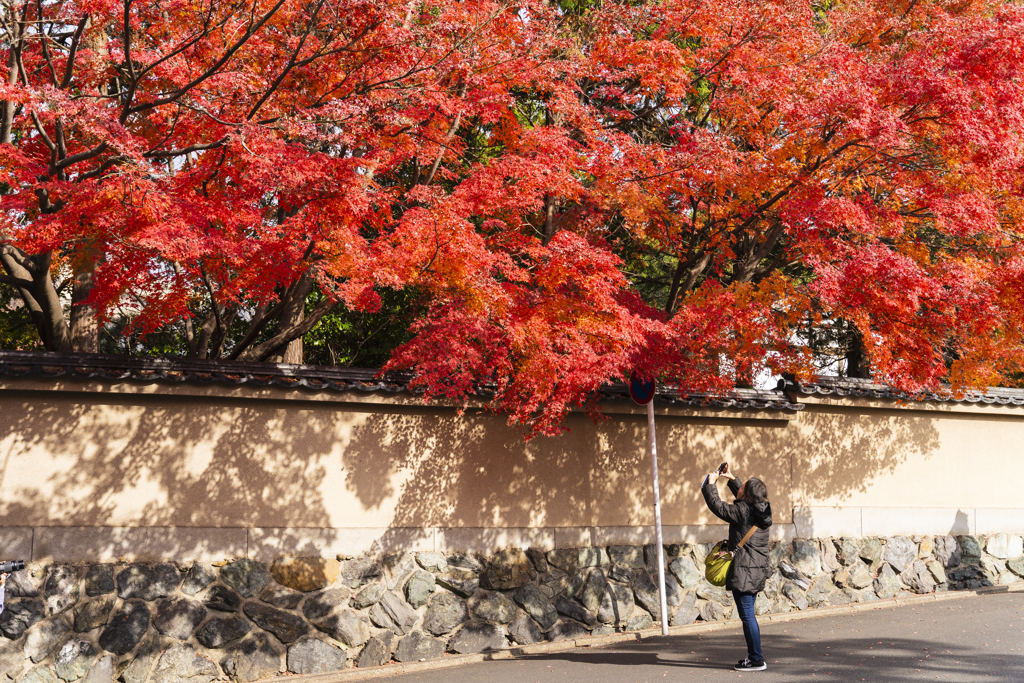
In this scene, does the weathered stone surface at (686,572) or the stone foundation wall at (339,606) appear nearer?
the stone foundation wall at (339,606)

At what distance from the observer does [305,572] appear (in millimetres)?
8789

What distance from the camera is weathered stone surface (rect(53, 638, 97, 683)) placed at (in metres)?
7.62

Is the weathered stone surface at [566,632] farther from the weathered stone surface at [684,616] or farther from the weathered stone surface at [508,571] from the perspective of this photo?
the weathered stone surface at [684,616]

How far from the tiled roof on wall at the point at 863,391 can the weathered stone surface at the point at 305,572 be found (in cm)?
735

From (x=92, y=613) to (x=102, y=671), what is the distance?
57 centimetres

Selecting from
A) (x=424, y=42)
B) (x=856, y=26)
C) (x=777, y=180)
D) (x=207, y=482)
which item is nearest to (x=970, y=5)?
(x=856, y=26)

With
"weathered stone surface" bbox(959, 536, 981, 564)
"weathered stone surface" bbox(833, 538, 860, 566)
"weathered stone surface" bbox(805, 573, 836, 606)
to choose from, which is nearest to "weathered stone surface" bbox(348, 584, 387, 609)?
"weathered stone surface" bbox(805, 573, 836, 606)

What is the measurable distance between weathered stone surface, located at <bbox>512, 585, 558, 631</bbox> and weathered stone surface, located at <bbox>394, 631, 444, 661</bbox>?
1.16 m

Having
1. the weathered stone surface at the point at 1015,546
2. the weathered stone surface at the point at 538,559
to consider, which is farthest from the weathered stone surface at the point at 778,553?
the weathered stone surface at the point at 1015,546

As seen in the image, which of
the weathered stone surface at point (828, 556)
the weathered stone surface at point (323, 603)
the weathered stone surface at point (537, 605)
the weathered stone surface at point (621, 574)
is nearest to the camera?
the weathered stone surface at point (323, 603)

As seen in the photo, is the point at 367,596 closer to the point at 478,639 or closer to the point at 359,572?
the point at 359,572

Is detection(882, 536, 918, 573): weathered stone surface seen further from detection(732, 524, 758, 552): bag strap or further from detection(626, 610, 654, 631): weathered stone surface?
detection(732, 524, 758, 552): bag strap

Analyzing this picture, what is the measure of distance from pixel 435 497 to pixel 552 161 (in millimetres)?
4504

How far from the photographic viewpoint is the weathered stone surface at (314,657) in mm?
8508
